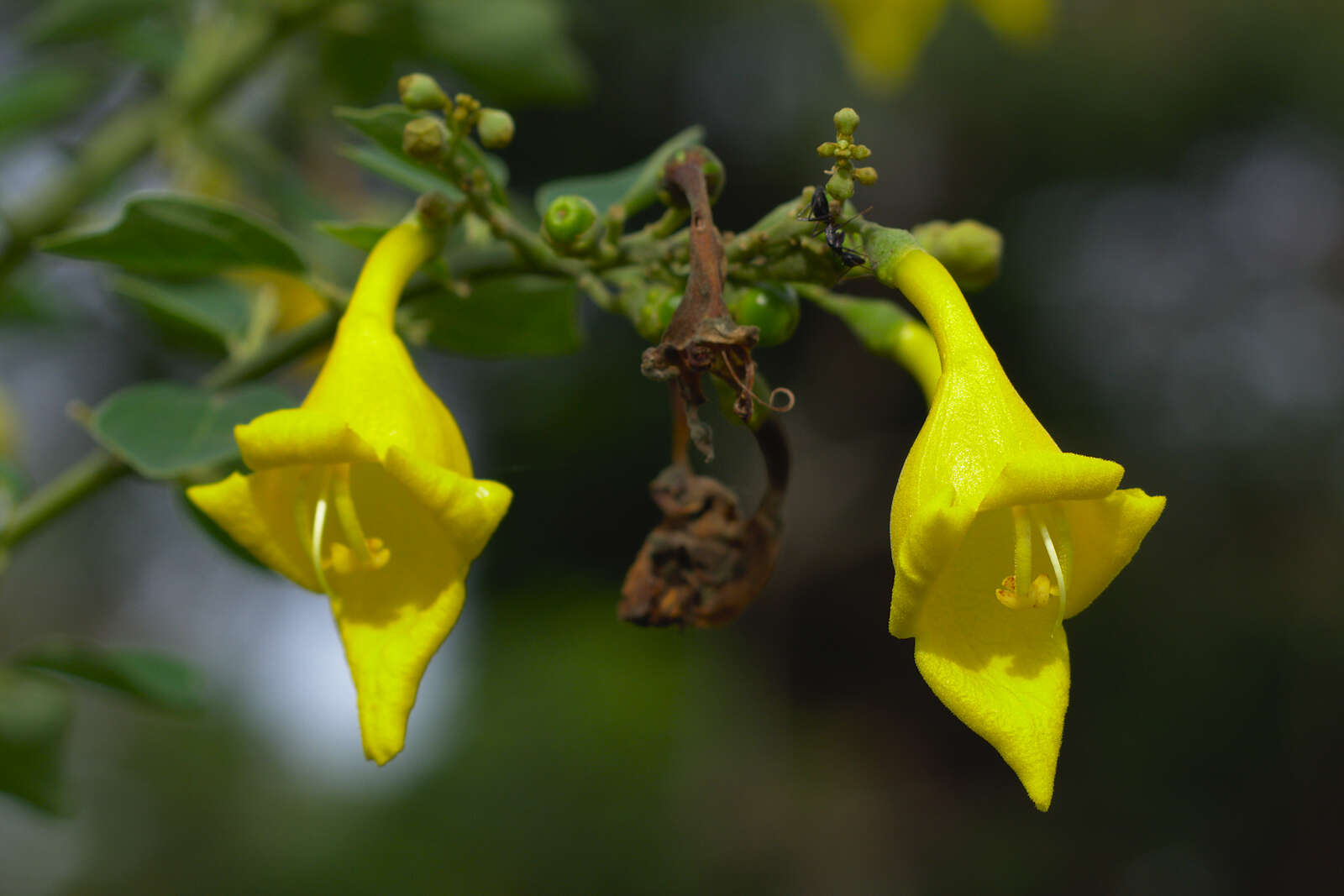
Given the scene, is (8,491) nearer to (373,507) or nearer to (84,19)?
(373,507)

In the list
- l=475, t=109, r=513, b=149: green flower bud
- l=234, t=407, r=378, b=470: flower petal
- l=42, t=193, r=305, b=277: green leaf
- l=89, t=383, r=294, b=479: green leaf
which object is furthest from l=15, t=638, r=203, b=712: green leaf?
l=475, t=109, r=513, b=149: green flower bud

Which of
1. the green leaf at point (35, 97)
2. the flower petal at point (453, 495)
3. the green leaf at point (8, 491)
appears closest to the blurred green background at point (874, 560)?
the green leaf at point (35, 97)

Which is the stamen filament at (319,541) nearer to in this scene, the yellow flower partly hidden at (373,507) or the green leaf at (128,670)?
the yellow flower partly hidden at (373,507)

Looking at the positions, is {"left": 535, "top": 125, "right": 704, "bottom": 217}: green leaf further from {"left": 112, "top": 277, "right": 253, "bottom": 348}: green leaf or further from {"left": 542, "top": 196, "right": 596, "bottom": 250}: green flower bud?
{"left": 112, "top": 277, "right": 253, "bottom": 348}: green leaf

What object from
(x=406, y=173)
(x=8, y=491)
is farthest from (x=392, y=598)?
(x=8, y=491)

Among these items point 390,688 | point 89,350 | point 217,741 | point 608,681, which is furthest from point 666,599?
point 217,741

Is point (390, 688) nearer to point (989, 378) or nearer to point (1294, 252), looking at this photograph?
point (989, 378)
